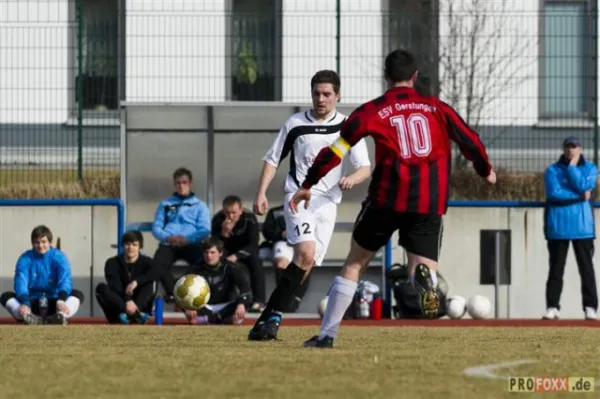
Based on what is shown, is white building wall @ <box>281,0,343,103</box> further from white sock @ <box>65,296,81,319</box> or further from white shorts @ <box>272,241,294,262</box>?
white sock @ <box>65,296,81,319</box>

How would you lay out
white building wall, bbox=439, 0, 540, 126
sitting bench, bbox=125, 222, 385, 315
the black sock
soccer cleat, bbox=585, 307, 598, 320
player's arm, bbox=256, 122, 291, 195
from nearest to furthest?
the black sock < player's arm, bbox=256, 122, 291, 195 < soccer cleat, bbox=585, 307, 598, 320 < sitting bench, bbox=125, 222, 385, 315 < white building wall, bbox=439, 0, 540, 126

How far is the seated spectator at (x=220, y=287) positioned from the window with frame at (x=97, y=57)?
173 inches

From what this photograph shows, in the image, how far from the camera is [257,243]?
16.8 metres

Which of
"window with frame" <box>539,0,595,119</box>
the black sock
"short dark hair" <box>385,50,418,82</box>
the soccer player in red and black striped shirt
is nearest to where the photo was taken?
the soccer player in red and black striped shirt

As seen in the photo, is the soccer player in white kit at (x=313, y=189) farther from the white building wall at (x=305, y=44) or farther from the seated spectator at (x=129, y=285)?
the white building wall at (x=305, y=44)

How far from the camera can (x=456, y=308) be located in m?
17.0

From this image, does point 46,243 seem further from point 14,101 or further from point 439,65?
point 439,65

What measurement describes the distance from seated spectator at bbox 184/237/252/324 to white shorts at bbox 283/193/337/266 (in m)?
4.77

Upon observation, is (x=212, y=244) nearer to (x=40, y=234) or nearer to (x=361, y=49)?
(x=40, y=234)

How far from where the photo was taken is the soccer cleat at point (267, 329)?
10.6m

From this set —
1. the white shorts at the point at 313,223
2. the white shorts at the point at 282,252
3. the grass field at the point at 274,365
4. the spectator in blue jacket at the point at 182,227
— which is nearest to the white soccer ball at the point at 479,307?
the white shorts at the point at 282,252

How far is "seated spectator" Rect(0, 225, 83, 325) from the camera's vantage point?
16047 millimetres

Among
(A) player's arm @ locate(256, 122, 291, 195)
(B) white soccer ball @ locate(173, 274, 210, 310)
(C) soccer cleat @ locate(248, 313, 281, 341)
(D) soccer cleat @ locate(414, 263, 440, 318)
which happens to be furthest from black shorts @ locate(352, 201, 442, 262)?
(B) white soccer ball @ locate(173, 274, 210, 310)

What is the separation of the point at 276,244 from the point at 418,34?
6.47 metres
